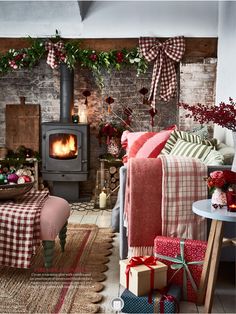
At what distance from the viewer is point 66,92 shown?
255 inches

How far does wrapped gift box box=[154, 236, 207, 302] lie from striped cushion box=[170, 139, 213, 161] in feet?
3.05

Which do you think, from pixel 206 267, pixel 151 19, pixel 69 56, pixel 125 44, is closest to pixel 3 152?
pixel 69 56

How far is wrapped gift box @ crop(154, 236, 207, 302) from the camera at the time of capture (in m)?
3.18

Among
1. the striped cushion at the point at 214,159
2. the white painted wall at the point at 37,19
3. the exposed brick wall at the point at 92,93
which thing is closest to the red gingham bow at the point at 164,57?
the exposed brick wall at the point at 92,93

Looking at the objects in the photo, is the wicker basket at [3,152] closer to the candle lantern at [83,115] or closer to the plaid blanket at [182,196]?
the candle lantern at [83,115]

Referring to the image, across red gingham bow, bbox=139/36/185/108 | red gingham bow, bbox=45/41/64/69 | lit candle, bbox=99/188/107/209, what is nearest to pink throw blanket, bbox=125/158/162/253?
lit candle, bbox=99/188/107/209

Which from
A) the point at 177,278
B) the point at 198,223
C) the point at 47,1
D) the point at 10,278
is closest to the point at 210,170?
the point at 198,223

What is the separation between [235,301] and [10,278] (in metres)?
1.54

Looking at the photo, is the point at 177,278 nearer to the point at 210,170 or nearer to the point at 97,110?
the point at 210,170

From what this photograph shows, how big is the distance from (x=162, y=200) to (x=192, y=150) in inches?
30.1

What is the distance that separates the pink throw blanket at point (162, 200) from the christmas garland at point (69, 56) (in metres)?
3.12

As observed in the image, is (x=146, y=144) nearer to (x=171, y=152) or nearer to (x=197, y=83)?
(x=171, y=152)

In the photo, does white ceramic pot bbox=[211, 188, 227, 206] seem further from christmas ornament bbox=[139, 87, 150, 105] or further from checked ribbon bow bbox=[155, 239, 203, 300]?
christmas ornament bbox=[139, 87, 150, 105]

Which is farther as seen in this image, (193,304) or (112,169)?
(112,169)
